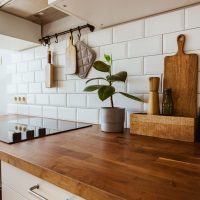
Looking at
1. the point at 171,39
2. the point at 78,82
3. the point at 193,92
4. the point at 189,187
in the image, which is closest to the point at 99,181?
the point at 189,187

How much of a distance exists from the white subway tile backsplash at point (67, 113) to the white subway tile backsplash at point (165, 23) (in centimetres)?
69

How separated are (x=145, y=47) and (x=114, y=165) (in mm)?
684

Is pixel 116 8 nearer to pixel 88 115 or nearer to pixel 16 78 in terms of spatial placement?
pixel 88 115

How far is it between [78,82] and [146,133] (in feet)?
1.99

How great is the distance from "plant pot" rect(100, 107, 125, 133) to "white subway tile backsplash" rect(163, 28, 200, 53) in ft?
1.24

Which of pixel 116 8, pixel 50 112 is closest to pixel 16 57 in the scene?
pixel 50 112

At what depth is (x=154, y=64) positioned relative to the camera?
979 mm

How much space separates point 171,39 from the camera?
0.93m

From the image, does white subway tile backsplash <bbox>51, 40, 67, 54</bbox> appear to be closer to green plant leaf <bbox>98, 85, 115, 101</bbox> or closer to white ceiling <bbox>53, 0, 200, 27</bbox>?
white ceiling <bbox>53, 0, 200, 27</bbox>

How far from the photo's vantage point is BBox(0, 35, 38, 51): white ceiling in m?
1.40

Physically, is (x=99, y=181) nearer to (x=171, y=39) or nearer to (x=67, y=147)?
(x=67, y=147)

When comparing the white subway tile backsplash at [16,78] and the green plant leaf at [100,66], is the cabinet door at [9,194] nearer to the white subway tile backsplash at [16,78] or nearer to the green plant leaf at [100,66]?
the green plant leaf at [100,66]

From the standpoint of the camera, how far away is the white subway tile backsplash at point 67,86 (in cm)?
132

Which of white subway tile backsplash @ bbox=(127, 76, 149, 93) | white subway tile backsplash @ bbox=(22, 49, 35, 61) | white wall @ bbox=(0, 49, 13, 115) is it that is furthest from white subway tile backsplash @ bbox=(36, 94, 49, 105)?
white subway tile backsplash @ bbox=(127, 76, 149, 93)
